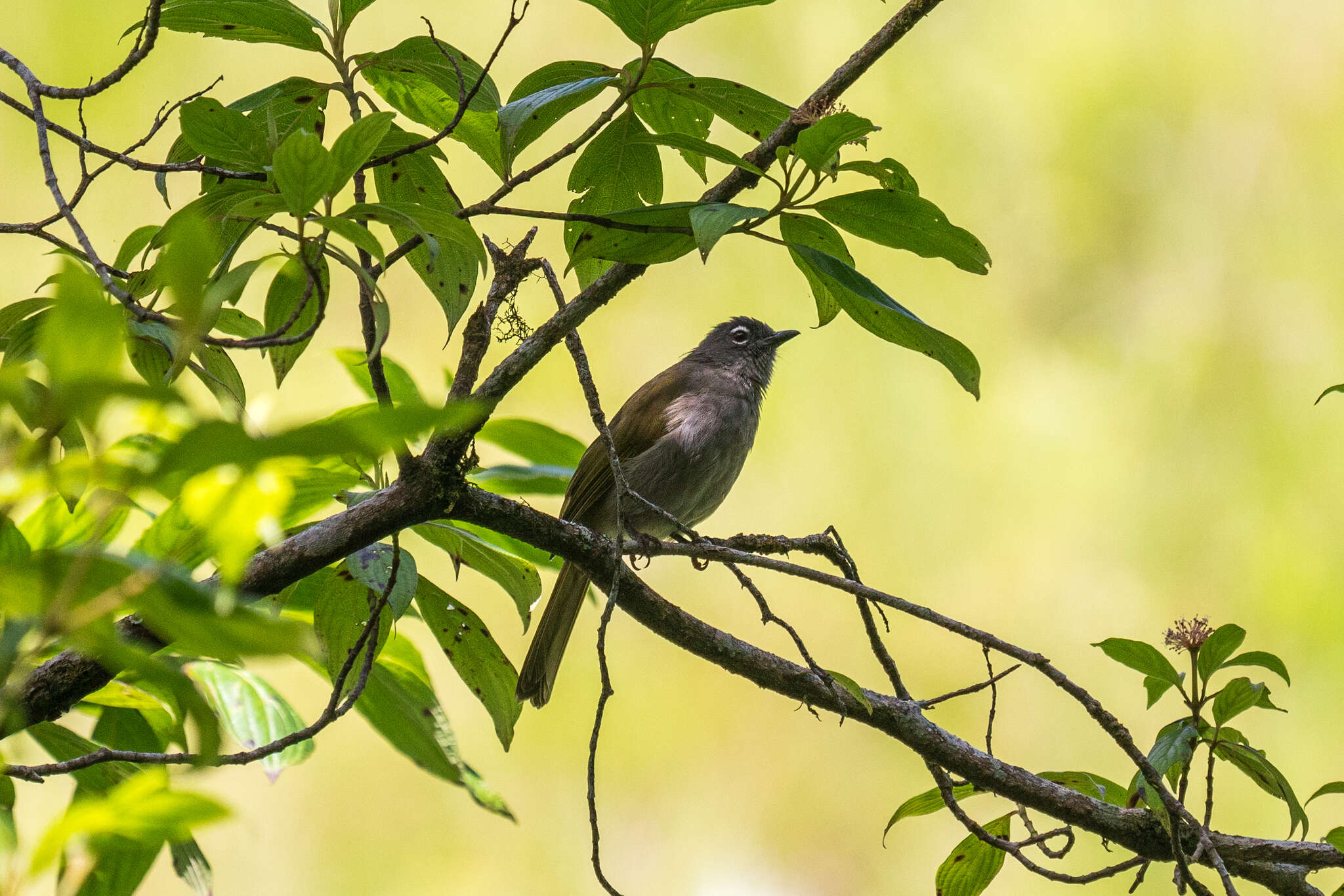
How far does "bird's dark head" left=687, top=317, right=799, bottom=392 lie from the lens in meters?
4.16

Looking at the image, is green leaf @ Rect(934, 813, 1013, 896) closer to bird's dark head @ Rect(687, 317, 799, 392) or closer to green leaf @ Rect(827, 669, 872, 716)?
green leaf @ Rect(827, 669, 872, 716)

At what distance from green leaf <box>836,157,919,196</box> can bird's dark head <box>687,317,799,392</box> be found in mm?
2423

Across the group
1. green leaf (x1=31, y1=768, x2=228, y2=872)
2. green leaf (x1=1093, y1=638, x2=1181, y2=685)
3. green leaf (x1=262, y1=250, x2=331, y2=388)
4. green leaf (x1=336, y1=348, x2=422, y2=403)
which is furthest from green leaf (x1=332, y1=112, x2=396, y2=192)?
green leaf (x1=1093, y1=638, x2=1181, y2=685)

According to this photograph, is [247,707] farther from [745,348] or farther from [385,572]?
[745,348]

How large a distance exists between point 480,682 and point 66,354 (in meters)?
1.57

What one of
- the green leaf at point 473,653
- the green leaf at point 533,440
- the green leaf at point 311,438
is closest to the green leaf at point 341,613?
the green leaf at point 473,653

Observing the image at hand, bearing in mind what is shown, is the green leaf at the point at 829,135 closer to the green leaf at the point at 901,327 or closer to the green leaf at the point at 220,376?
the green leaf at the point at 901,327

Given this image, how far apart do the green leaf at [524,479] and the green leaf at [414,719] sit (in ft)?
1.23

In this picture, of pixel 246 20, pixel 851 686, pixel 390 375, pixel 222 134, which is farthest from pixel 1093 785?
pixel 246 20

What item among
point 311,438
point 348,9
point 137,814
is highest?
point 348,9

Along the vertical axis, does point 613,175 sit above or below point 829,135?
above

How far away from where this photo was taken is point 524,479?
2.20m

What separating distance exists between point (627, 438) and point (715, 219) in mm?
2473

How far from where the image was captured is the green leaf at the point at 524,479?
2.13 m
